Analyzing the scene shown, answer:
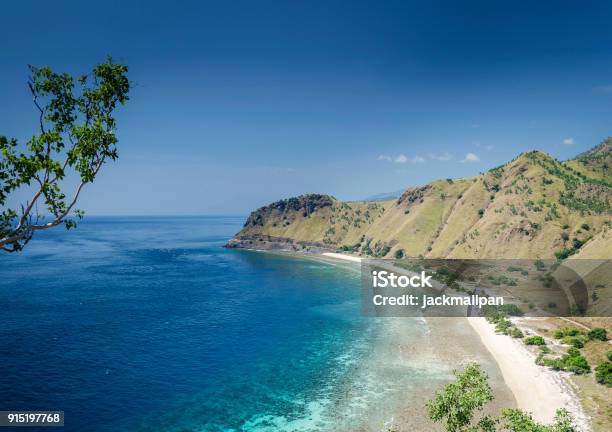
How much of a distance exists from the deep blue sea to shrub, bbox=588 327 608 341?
26.8 metres

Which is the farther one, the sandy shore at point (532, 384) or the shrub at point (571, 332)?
the shrub at point (571, 332)

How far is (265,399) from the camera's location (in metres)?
47.2

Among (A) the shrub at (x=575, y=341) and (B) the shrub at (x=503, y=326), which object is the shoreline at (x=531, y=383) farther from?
(A) the shrub at (x=575, y=341)

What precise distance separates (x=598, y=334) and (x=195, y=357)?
2433 inches

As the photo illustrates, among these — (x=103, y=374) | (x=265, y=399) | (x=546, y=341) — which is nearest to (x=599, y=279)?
(x=546, y=341)

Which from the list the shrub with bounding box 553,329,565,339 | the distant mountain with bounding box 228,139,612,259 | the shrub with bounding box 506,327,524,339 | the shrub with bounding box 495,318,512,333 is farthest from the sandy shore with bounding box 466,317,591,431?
the distant mountain with bounding box 228,139,612,259

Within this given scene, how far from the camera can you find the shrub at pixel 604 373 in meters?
43.4

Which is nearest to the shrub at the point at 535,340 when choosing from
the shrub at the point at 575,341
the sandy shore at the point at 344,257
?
the shrub at the point at 575,341

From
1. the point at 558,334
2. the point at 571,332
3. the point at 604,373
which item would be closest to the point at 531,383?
the point at 604,373

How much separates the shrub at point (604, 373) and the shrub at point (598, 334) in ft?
39.8

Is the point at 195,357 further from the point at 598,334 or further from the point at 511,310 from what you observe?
the point at 511,310

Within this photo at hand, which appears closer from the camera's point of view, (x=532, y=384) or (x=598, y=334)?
(x=532, y=384)

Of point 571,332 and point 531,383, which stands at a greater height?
point 571,332

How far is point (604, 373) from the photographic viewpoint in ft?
146
